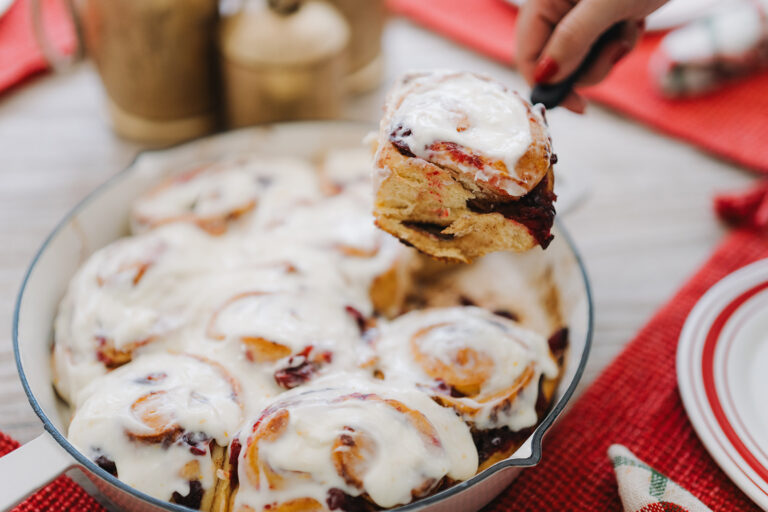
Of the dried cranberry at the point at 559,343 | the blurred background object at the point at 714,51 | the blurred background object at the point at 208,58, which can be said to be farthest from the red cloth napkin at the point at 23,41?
the blurred background object at the point at 714,51

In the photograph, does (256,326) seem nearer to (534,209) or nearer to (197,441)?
(197,441)

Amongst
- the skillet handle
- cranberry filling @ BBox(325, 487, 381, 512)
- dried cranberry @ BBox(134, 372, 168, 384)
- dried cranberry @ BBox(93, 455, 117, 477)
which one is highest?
the skillet handle

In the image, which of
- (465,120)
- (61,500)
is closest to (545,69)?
(465,120)

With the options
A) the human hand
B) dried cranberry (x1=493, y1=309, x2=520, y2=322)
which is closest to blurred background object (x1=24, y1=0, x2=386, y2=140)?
the human hand

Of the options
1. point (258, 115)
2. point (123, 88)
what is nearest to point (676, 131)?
point (258, 115)

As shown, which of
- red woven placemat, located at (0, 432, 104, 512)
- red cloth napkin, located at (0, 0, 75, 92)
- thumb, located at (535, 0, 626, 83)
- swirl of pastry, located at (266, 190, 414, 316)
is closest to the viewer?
red woven placemat, located at (0, 432, 104, 512)

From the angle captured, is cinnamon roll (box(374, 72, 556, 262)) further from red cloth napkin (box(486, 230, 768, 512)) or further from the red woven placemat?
the red woven placemat
